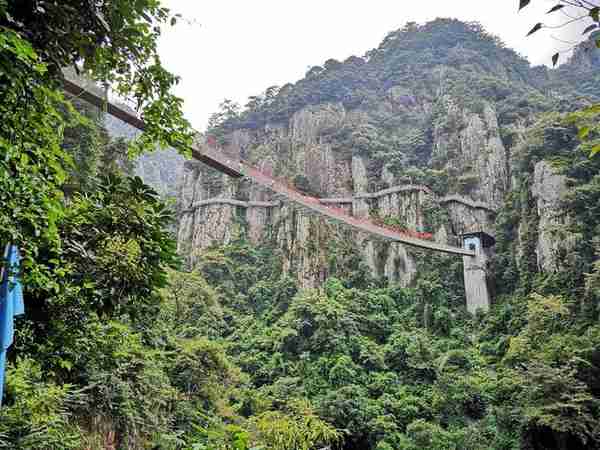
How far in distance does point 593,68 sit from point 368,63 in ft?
43.1

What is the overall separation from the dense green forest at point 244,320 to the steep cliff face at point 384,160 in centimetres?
43

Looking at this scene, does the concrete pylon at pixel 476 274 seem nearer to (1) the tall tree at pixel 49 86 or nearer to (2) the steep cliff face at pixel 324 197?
(2) the steep cliff face at pixel 324 197

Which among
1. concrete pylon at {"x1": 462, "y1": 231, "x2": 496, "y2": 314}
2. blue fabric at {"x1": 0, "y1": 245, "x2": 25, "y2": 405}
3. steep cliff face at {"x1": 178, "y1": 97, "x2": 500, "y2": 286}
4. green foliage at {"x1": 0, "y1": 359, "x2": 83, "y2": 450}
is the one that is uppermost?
steep cliff face at {"x1": 178, "y1": 97, "x2": 500, "y2": 286}

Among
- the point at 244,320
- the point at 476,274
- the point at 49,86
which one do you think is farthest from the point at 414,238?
the point at 49,86

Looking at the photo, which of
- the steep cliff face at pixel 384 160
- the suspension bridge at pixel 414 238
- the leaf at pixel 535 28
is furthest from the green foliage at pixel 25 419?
the steep cliff face at pixel 384 160

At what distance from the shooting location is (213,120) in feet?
90.5

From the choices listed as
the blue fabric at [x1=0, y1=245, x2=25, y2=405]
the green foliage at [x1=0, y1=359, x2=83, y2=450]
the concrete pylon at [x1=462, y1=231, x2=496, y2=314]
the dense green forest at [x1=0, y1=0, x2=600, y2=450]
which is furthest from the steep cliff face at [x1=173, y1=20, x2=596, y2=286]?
the blue fabric at [x1=0, y1=245, x2=25, y2=405]

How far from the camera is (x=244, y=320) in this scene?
15.7 meters

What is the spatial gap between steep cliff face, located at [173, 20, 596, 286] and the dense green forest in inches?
16.8

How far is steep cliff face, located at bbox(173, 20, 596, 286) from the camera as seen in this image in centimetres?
1833

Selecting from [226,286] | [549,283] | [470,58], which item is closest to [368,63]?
[470,58]

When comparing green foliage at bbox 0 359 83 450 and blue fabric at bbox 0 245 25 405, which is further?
green foliage at bbox 0 359 83 450

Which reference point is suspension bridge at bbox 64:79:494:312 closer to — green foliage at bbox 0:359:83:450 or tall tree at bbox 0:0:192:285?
green foliage at bbox 0:359:83:450

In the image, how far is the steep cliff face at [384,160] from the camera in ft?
60.1
